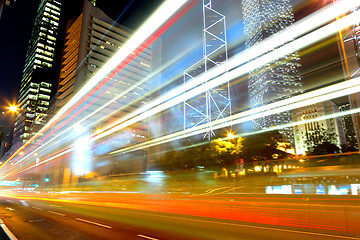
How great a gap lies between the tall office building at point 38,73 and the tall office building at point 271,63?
103026 mm

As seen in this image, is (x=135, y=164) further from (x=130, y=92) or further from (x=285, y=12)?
(x=130, y=92)

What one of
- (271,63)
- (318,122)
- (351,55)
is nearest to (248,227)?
(351,55)

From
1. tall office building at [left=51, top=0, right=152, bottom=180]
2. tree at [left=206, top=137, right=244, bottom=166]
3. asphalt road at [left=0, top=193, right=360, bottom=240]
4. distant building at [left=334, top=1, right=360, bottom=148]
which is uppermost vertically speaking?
tall office building at [left=51, top=0, right=152, bottom=180]

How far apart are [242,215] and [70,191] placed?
1032 inches

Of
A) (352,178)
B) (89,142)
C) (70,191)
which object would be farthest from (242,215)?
(89,142)

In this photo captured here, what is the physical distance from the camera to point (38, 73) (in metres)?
138

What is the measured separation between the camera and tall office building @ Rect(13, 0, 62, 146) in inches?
5118

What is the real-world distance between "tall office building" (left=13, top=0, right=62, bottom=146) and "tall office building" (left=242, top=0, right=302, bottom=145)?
103026 mm

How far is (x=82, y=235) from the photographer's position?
8.34m

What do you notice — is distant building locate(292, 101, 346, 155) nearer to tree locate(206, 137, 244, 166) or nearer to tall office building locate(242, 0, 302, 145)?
tall office building locate(242, 0, 302, 145)

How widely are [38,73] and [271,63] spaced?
129065 mm

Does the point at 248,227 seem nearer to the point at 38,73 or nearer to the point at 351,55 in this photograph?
the point at 351,55

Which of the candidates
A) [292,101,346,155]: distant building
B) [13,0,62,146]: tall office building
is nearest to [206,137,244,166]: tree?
[292,101,346,155]: distant building

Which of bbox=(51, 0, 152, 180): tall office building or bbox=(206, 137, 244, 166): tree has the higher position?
bbox=(51, 0, 152, 180): tall office building
